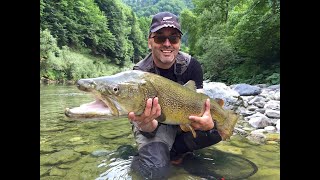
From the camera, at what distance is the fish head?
6.64ft

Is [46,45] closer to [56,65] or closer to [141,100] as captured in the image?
[56,65]

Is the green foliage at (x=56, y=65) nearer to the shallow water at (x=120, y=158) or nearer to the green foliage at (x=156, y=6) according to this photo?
the shallow water at (x=120, y=158)

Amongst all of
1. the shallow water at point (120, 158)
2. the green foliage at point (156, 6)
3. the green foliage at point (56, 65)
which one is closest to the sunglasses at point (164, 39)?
the shallow water at point (120, 158)

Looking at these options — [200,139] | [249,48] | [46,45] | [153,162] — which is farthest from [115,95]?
[46,45]

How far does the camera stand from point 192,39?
26969mm

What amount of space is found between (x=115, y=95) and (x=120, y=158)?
5.44ft

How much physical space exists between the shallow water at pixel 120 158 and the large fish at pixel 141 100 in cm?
58

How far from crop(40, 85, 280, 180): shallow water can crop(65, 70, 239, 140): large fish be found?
1.91ft

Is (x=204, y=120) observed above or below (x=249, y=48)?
below

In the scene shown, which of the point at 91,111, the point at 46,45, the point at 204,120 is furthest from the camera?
the point at 46,45

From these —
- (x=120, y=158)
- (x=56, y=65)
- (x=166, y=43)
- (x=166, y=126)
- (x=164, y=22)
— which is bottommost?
(x=120, y=158)
